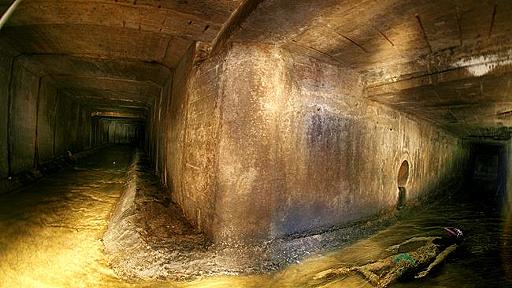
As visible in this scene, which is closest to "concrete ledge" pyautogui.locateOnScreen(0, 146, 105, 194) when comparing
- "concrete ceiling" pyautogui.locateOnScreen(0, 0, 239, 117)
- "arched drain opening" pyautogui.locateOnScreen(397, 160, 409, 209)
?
"concrete ceiling" pyautogui.locateOnScreen(0, 0, 239, 117)

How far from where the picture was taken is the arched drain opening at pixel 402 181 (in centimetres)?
677

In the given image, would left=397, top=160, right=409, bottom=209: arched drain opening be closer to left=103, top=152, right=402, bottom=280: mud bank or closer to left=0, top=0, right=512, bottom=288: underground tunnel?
left=0, top=0, right=512, bottom=288: underground tunnel

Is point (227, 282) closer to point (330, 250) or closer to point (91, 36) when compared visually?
point (330, 250)

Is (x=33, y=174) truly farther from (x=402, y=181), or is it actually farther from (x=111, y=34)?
(x=402, y=181)

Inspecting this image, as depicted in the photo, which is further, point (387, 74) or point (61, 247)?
point (387, 74)

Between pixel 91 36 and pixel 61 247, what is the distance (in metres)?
3.32

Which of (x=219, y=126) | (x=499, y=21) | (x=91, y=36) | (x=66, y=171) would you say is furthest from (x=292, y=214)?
(x=66, y=171)

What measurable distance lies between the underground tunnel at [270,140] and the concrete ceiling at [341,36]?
0.03 meters

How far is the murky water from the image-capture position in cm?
319

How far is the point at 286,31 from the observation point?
341 centimetres

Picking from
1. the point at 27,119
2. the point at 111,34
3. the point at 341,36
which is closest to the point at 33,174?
the point at 27,119

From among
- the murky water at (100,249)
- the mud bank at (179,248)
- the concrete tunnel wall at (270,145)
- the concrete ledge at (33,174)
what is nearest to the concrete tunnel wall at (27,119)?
the concrete ledge at (33,174)

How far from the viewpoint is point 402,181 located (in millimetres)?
6945

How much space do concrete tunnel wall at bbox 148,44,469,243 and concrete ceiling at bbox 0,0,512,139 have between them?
0.33 meters
